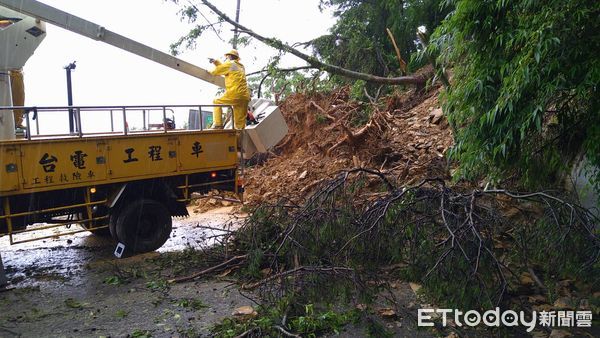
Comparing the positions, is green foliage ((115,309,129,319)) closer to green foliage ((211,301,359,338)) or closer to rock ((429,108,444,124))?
green foliage ((211,301,359,338))

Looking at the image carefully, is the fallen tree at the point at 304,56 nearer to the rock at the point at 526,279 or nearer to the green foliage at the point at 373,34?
the green foliage at the point at 373,34

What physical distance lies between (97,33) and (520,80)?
5779 millimetres

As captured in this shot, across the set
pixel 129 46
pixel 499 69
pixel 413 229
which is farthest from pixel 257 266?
pixel 129 46

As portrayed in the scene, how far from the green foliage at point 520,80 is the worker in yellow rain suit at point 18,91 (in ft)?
18.1

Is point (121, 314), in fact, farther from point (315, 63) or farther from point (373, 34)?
point (373, 34)

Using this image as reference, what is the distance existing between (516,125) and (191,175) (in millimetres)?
4758

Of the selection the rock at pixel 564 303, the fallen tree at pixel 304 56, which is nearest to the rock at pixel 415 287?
the rock at pixel 564 303

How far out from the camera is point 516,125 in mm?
4840

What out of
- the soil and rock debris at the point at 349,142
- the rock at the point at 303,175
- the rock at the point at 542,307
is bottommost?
the rock at the point at 542,307

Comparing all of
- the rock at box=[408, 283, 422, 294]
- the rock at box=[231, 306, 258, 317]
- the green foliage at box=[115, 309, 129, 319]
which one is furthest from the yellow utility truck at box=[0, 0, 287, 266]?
the rock at box=[408, 283, 422, 294]

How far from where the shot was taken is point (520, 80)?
180 inches

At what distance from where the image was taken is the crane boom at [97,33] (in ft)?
21.1

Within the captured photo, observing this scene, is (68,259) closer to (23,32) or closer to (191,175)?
(191,175)

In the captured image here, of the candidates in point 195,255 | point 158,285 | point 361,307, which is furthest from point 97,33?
point 361,307
